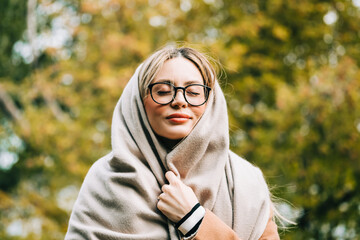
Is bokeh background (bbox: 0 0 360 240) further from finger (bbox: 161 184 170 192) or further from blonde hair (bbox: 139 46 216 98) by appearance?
finger (bbox: 161 184 170 192)

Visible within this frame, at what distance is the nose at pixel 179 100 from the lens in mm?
1968

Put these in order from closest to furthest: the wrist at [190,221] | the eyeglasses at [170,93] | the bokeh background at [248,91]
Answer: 1. the wrist at [190,221]
2. the eyeglasses at [170,93]
3. the bokeh background at [248,91]

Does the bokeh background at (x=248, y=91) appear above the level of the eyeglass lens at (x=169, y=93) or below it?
below

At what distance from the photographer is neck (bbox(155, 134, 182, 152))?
2.04 meters

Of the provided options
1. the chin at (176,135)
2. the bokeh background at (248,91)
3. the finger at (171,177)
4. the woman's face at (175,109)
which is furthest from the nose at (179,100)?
the bokeh background at (248,91)

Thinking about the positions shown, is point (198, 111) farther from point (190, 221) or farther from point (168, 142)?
point (190, 221)

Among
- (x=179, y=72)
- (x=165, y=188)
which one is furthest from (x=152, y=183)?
(x=179, y=72)

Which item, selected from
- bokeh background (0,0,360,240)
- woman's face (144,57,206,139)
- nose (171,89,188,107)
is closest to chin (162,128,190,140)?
woman's face (144,57,206,139)

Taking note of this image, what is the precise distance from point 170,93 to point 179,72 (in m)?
0.10

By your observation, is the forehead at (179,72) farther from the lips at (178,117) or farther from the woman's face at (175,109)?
the lips at (178,117)

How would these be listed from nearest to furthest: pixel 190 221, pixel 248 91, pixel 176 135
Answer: pixel 190 221, pixel 176 135, pixel 248 91

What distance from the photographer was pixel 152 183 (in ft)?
6.48

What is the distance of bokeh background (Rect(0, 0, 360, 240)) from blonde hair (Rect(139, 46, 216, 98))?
380 cm

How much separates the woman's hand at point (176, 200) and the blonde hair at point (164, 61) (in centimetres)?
41
